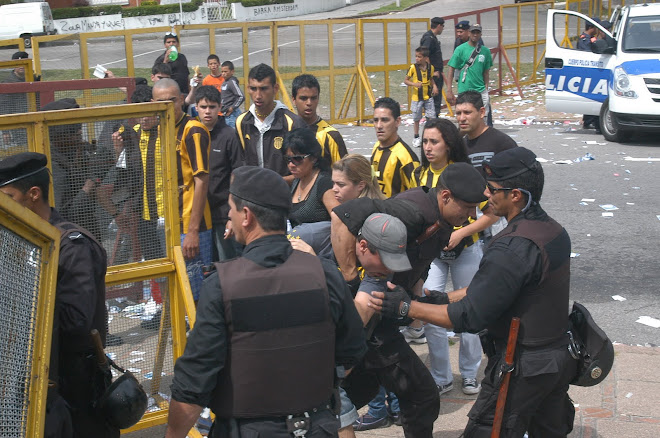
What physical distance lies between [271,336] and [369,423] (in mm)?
2377

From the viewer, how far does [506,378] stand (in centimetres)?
369

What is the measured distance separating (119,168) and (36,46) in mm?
9416

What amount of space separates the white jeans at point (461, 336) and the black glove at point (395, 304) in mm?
1654

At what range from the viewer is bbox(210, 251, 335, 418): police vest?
286cm

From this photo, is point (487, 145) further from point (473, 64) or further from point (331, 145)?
point (473, 64)

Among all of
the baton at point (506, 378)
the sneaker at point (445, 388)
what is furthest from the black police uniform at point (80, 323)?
the sneaker at point (445, 388)

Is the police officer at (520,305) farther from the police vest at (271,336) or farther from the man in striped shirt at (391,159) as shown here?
the man in striped shirt at (391,159)

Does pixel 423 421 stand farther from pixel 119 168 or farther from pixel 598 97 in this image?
pixel 598 97

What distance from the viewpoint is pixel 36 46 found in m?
12.8

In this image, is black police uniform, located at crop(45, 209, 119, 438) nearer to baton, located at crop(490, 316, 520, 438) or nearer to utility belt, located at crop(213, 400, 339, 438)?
utility belt, located at crop(213, 400, 339, 438)

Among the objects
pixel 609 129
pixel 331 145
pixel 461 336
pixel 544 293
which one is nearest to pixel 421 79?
pixel 609 129

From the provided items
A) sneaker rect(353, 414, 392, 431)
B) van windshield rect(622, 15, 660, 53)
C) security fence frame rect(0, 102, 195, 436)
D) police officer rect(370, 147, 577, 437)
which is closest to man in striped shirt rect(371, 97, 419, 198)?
sneaker rect(353, 414, 392, 431)

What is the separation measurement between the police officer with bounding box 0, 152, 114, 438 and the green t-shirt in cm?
1151

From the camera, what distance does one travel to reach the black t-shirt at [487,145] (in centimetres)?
612
